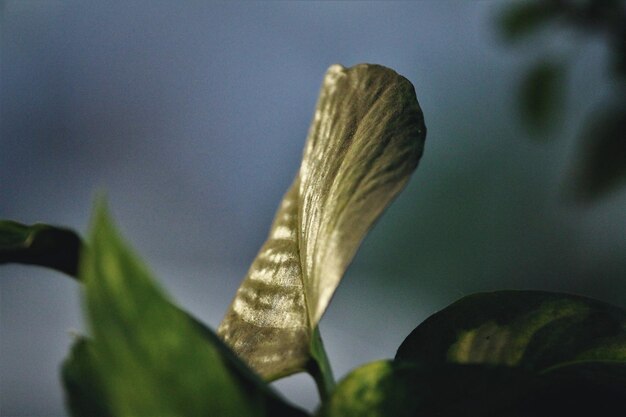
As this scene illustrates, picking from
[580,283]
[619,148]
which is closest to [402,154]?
[619,148]

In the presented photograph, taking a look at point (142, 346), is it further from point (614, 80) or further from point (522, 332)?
point (614, 80)

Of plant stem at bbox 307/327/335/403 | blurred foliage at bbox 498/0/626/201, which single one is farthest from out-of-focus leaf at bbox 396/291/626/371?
blurred foliage at bbox 498/0/626/201

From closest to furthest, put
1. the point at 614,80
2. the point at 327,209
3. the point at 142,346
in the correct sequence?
the point at 142,346 < the point at 327,209 < the point at 614,80

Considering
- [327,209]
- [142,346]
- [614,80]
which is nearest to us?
[142,346]

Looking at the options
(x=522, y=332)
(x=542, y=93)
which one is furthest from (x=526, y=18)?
(x=522, y=332)

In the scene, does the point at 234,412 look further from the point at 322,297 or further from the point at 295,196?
the point at 295,196

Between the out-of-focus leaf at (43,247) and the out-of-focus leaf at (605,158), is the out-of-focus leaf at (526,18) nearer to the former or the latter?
the out-of-focus leaf at (605,158)
